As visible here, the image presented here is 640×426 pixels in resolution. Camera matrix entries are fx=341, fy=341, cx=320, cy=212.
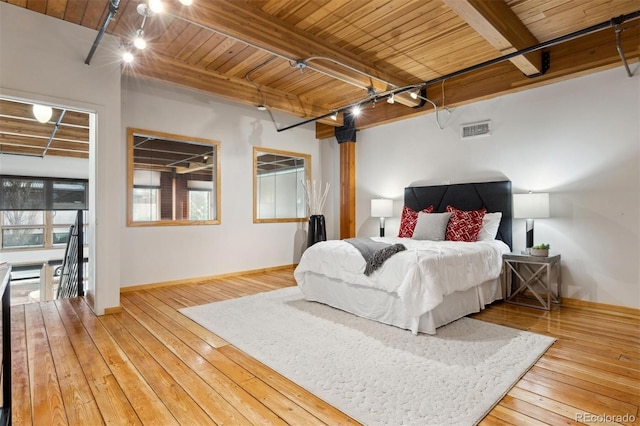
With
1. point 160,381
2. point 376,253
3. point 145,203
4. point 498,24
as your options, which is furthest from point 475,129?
point 145,203

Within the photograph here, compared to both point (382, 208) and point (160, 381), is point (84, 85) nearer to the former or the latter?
point (160, 381)

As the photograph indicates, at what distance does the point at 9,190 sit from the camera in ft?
24.2

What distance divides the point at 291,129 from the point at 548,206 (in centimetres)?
437

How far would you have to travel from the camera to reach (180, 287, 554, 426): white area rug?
1891mm

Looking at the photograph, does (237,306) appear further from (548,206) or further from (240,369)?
(548,206)

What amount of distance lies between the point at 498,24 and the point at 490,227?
2.37 metres

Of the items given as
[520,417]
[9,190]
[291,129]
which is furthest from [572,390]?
[9,190]

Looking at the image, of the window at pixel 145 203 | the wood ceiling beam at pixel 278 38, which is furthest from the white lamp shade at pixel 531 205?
the window at pixel 145 203

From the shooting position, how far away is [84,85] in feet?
11.3

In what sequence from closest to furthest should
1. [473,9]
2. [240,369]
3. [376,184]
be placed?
[240,369] < [473,9] < [376,184]

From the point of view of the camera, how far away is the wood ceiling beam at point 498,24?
101 inches

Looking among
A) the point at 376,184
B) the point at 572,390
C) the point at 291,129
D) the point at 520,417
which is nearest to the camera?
the point at 520,417

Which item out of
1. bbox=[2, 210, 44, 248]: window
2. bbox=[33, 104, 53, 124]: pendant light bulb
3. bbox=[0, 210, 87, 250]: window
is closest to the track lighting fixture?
bbox=[33, 104, 53, 124]: pendant light bulb

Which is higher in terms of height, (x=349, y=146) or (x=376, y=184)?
(x=349, y=146)
